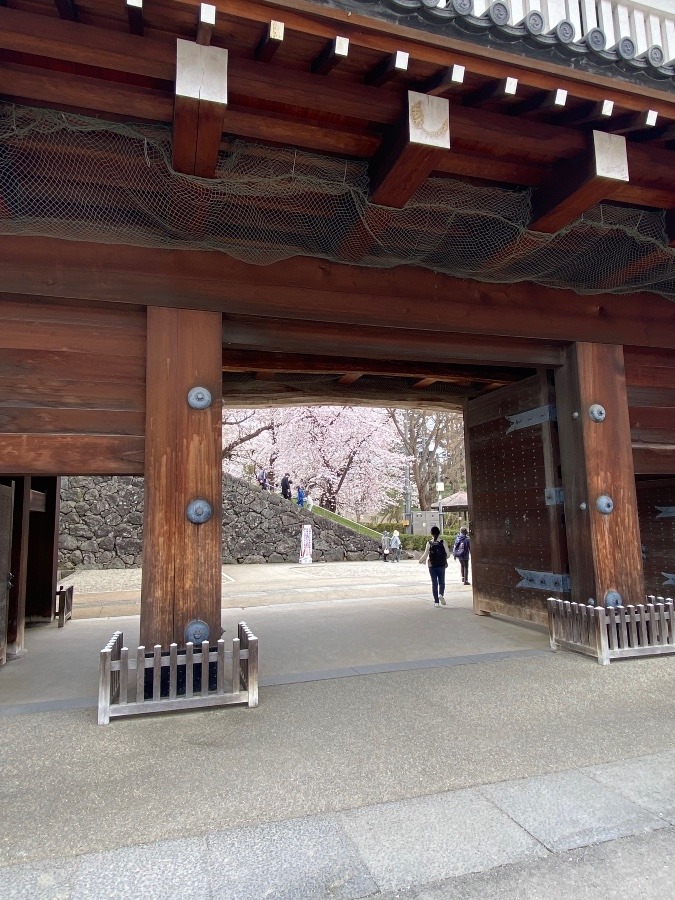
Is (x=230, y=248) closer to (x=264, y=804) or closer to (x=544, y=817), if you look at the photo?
(x=264, y=804)

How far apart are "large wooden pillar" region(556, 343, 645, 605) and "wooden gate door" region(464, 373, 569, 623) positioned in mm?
294

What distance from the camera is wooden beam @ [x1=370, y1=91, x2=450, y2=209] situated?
305 cm

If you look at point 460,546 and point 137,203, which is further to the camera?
point 460,546

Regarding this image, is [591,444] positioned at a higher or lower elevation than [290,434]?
lower

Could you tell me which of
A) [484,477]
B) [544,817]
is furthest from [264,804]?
[484,477]

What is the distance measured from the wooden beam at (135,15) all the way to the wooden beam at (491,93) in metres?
1.87

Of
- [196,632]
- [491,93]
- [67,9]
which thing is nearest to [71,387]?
[196,632]

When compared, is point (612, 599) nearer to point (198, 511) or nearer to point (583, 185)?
point (583, 185)

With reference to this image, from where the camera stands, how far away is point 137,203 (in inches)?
148

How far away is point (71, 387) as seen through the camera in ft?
12.8

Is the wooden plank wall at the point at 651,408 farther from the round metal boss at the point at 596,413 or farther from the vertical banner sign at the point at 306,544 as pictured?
the vertical banner sign at the point at 306,544

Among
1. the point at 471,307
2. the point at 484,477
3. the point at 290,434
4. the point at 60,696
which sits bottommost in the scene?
the point at 60,696

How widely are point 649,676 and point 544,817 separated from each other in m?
2.48

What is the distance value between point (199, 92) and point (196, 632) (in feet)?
10.9
